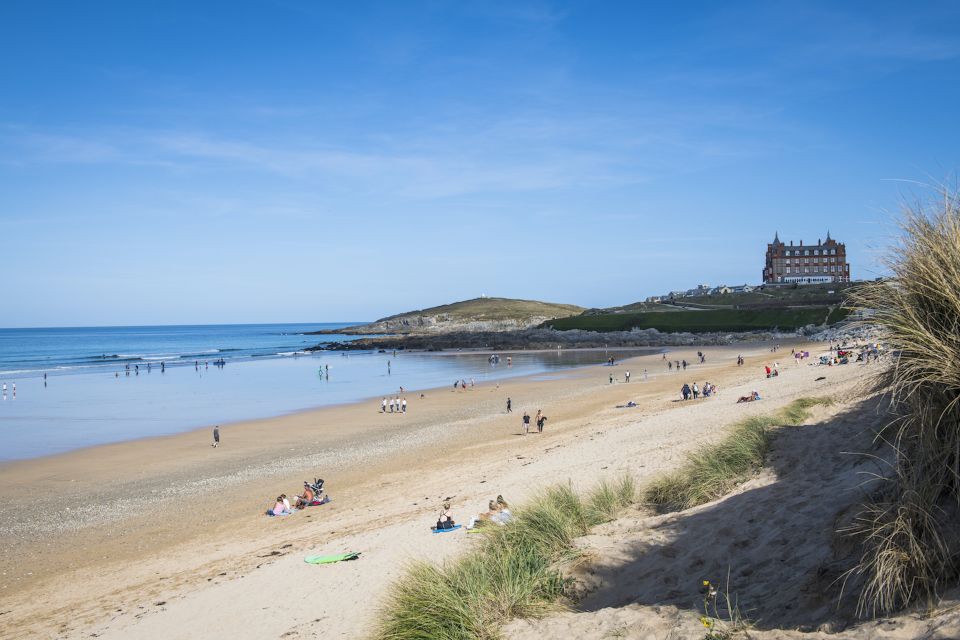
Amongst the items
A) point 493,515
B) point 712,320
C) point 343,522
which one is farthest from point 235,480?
point 712,320

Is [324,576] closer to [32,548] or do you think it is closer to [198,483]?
[32,548]

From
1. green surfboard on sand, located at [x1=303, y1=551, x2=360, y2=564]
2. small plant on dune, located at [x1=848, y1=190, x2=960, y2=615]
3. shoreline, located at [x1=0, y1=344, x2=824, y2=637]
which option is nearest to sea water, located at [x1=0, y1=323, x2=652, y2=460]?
shoreline, located at [x1=0, y1=344, x2=824, y2=637]

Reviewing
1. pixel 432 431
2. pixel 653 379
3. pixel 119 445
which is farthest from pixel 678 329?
pixel 119 445

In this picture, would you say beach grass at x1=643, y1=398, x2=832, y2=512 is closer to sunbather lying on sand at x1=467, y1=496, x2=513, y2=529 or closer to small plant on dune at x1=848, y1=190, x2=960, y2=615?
sunbather lying on sand at x1=467, y1=496, x2=513, y2=529

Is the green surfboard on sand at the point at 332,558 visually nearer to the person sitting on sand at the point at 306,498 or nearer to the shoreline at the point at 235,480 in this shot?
the shoreline at the point at 235,480

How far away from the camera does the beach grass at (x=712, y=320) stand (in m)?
81.4

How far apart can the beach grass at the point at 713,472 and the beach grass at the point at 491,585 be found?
1.55m

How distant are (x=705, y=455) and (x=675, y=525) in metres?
2.41

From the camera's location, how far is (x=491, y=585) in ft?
20.2

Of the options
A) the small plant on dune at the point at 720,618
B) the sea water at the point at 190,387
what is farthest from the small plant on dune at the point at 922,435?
the sea water at the point at 190,387

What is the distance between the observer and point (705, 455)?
9562 mm

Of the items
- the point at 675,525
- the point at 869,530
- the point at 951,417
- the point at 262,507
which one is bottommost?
the point at 262,507

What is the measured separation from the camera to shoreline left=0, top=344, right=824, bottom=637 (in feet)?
40.9

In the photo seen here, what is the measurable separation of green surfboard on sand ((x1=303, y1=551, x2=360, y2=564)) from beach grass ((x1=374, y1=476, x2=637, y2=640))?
3107 millimetres
